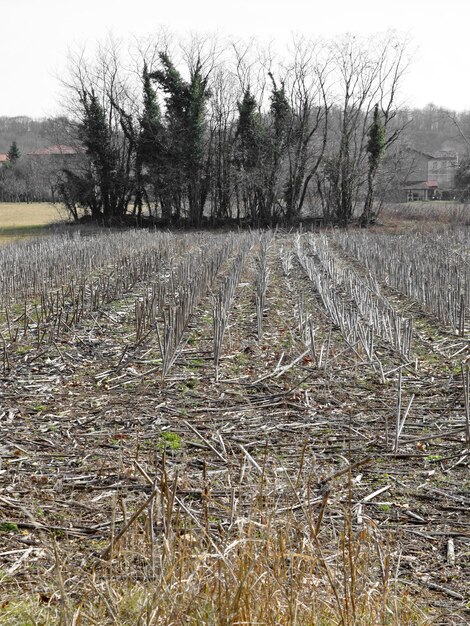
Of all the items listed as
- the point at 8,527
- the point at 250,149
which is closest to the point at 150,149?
the point at 250,149

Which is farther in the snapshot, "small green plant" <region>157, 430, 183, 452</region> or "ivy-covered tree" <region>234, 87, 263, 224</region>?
"ivy-covered tree" <region>234, 87, 263, 224</region>

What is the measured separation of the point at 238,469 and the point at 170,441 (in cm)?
65

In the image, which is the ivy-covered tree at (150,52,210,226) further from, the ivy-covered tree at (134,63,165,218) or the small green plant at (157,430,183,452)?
the small green plant at (157,430,183,452)

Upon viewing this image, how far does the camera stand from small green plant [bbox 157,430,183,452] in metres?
4.36

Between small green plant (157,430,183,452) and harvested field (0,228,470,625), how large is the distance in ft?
0.04

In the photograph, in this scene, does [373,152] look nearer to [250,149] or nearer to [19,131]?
[250,149]

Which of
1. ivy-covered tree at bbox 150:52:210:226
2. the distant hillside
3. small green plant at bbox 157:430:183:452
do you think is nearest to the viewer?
small green plant at bbox 157:430:183:452

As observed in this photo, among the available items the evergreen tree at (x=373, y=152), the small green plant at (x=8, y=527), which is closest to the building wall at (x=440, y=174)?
the evergreen tree at (x=373, y=152)

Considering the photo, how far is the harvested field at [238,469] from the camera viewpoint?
2391mm

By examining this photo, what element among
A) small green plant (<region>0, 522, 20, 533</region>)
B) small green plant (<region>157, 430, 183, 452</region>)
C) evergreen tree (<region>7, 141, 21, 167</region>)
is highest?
evergreen tree (<region>7, 141, 21, 167</region>)

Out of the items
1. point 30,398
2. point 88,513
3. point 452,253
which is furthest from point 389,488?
point 452,253

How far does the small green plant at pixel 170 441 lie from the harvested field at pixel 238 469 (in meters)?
0.01

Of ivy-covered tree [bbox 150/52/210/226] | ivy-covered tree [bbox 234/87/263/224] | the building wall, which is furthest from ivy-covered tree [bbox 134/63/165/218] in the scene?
the building wall

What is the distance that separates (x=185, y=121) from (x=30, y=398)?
2945cm
